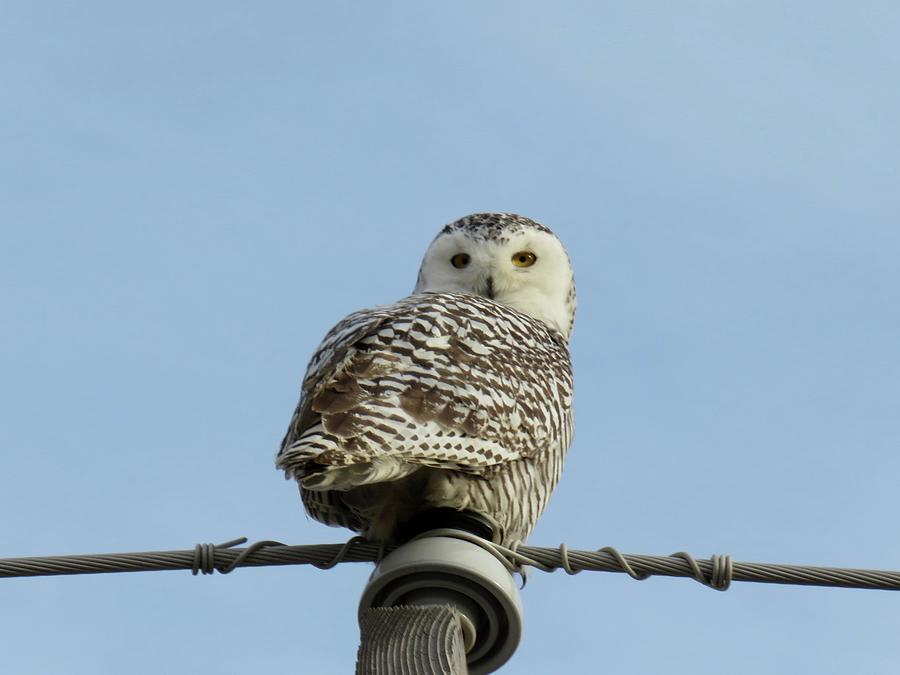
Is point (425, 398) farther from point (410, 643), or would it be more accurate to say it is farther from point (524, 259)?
point (524, 259)

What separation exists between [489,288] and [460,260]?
8.9 inches

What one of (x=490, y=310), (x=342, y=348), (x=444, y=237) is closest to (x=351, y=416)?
(x=342, y=348)

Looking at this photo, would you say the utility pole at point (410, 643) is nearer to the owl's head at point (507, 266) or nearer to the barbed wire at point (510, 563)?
the barbed wire at point (510, 563)

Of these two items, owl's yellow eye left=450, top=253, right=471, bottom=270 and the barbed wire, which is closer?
the barbed wire

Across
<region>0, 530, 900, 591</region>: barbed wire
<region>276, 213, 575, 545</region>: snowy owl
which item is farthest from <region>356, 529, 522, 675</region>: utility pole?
<region>276, 213, 575, 545</region>: snowy owl

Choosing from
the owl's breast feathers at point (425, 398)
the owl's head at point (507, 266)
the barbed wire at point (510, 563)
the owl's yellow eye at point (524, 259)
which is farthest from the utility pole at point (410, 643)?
the owl's yellow eye at point (524, 259)

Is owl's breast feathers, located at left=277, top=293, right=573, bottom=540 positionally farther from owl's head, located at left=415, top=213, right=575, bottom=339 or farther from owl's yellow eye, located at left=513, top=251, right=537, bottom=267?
owl's yellow eye, located at left=513, top=251, right=537, bottom=267

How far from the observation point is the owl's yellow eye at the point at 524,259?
6.42 meters

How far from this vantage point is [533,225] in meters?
6.57

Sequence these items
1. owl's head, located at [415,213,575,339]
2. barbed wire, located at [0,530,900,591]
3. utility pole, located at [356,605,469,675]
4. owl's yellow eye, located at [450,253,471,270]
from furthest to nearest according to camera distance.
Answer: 1. owl's yellow eye, located at [450,253,471,270]
2. owl's head, located at [415,213,575,339]
3. barbed wire, located at [0,530,900,591]
4. utility pole, located at [356,605,469,675]

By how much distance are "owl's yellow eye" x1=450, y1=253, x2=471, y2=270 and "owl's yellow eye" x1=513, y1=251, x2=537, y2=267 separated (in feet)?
0.69

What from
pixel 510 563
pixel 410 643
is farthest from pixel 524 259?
pixel 410 643

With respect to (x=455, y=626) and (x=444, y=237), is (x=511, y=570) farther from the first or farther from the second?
(x=444, y=237)

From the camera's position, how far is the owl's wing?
153 inches
